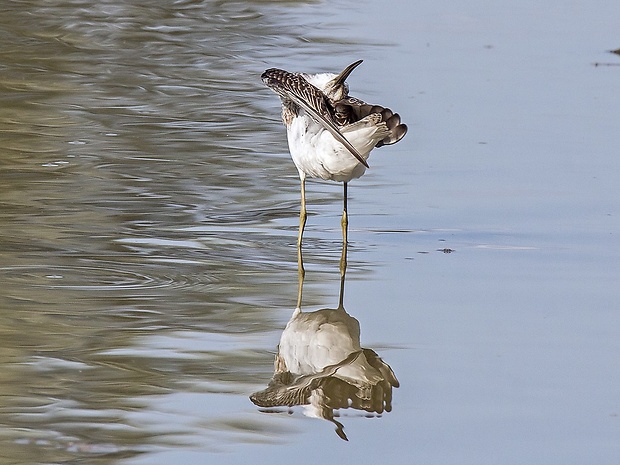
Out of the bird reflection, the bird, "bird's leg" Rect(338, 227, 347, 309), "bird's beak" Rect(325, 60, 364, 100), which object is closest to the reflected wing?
the bird

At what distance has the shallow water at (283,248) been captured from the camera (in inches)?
192

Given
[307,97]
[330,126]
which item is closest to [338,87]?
[307,97]

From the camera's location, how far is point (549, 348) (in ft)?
19.0

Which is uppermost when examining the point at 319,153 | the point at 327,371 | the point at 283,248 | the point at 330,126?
the point at 330,126

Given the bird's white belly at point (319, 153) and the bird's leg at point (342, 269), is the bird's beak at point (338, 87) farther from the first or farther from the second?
the bird's leg at point (342, 269)

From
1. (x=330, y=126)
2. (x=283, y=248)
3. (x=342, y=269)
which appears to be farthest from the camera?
(x=283, y=248)

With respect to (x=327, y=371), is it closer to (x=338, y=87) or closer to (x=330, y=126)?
(x=330, y=126)

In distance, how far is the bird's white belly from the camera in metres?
6.93

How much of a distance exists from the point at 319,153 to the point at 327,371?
1.82 metres

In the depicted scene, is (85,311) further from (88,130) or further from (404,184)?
(88,130)

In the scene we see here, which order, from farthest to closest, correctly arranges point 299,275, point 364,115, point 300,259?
1. point 300,259
2. point 299,275
3. point 364,115

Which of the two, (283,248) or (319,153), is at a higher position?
(319,153)

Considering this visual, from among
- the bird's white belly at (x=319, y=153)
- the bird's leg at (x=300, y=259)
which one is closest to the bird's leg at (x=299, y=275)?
the bird's leg at (x=300, y=259)

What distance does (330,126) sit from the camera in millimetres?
6664
